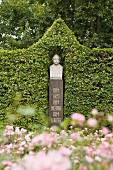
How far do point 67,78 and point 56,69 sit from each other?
345 mm

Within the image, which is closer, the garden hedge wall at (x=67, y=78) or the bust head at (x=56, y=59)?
the garden hedge wall at (x=67, y=78)

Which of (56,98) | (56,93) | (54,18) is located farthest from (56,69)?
(54,18)

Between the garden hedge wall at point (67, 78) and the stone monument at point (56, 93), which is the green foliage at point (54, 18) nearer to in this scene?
the garden hedge wall at point (67, 78)

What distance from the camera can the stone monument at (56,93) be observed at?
27.3 ft

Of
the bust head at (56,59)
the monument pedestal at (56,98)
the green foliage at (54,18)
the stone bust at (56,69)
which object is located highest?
the green foliage at (54,18)

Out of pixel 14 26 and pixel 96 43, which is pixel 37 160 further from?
pixel 14 26

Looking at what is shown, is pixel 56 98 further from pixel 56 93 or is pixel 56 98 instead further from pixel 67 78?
pixel 67 78

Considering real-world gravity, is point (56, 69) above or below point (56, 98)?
above

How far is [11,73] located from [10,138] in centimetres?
510

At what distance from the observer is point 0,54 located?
839cm

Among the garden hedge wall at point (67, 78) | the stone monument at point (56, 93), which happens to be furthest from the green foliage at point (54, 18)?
the stone monument at point (56, 93)

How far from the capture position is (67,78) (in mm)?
8375

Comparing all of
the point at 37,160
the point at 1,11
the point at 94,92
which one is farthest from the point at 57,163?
the point at 1,11

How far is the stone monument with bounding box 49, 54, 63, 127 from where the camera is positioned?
832 centimetres
